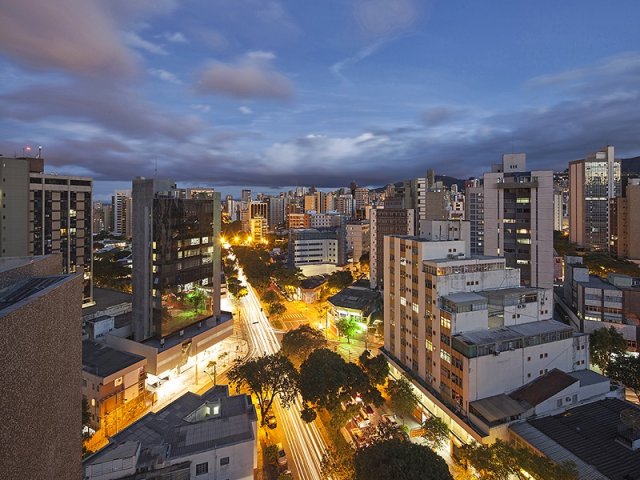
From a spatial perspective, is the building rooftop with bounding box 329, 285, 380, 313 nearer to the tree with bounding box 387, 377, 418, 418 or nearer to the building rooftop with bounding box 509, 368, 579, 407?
the tree with bounding box 387, 377, 418, 418

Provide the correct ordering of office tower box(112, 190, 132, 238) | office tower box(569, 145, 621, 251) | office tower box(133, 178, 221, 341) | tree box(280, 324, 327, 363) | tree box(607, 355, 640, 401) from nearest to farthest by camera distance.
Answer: tree box(607, 355, 640, 401), office tower box(133, 178, 221, 341), tree box(280, 324, 327, 363), office tower box(569, 145, 621, 251), office tower box(112, 190, 132, 238)

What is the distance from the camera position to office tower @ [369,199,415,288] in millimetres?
68375

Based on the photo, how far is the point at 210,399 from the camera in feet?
81.8

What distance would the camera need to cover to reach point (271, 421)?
3041 centimetres

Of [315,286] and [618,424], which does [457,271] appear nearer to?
[618,424]

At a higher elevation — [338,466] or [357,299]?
[357,299]

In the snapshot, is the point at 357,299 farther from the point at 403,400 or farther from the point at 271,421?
the point at 271,421

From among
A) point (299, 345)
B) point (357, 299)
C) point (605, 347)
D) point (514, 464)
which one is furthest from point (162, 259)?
point (605, 347)

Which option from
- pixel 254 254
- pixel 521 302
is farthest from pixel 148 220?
pixel 254 254

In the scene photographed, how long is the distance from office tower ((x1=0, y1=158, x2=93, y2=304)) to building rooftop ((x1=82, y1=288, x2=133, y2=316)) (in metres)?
1.73

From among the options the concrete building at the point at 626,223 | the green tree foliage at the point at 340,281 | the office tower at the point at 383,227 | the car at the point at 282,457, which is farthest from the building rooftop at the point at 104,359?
the concrete building at the point at 626,223

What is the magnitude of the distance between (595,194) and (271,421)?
108 m

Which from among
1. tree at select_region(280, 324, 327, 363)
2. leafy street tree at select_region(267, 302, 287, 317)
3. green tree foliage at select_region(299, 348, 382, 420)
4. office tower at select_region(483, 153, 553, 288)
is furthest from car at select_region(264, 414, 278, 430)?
office tower at select_region(483, 153, 553, 288)

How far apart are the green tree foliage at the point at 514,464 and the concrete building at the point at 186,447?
13.3 metres
